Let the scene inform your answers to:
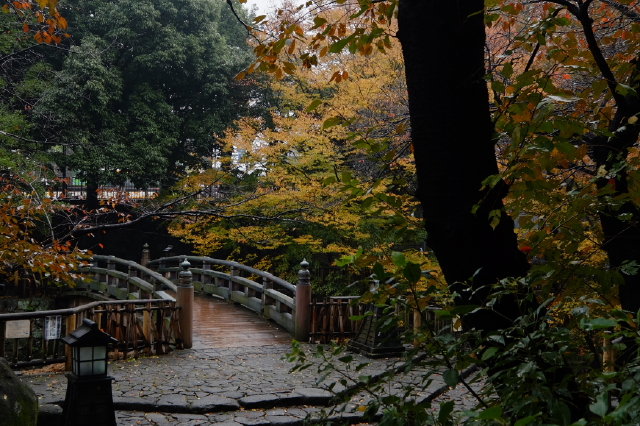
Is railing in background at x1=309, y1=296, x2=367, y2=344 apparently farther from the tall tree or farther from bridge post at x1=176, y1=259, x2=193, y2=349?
the tall tree

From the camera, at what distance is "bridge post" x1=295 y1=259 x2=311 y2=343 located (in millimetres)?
11844

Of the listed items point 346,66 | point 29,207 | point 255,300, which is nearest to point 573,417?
point 29,207

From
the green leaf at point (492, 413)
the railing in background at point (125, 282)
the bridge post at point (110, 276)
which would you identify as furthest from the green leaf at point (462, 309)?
the bridge post at point (110, 276)

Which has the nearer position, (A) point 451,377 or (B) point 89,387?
(A) point 451,377

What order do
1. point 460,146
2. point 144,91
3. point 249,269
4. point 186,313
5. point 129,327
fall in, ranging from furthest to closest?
1. point 144,91
2. point 249,269
3. point 186,313
4. point 129,327
5. point 460,146

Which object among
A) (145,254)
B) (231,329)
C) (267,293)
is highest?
(145,254)

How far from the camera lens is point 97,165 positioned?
20984 millimetres

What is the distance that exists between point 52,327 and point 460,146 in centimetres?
878

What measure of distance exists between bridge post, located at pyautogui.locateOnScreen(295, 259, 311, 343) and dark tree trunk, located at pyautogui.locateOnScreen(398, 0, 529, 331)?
9578mm

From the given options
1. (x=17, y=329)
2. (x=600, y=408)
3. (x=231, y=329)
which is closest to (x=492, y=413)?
(x=600, y=408)

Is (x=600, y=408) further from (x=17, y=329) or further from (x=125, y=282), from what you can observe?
(x=125, y=282)

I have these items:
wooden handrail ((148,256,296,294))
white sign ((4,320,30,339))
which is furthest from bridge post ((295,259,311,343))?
white sign ((4,320,30,339))

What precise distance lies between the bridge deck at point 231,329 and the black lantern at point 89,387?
18.2 feet

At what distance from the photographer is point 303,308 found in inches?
470
